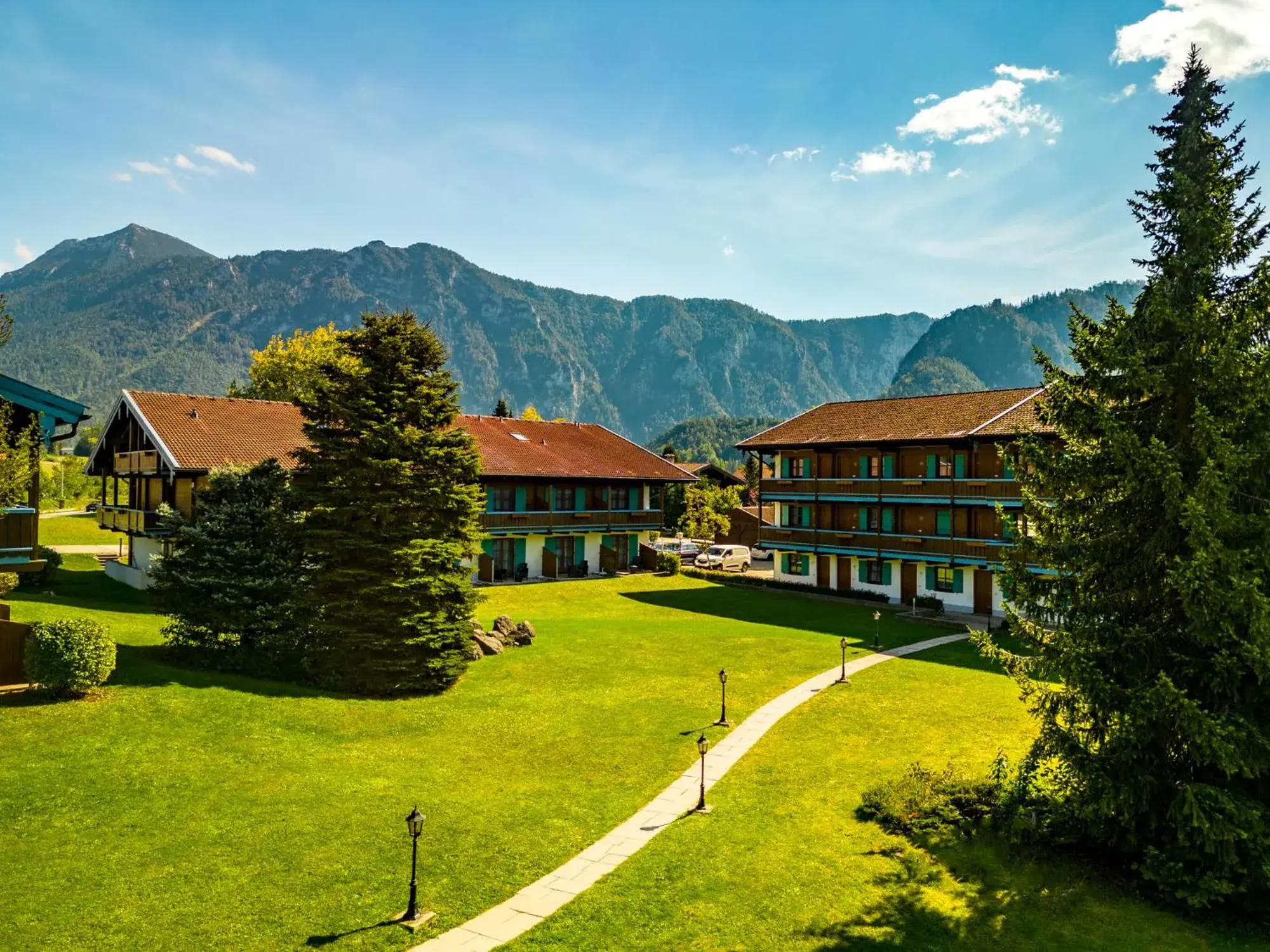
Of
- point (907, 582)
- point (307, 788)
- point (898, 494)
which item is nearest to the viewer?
point (307, 788)

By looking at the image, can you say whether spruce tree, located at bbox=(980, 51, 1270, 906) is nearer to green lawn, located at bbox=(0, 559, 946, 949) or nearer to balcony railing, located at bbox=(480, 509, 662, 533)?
green lawn, located at bbox=(0, 559, 946, 949)

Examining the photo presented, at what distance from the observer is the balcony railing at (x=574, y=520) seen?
4472cm

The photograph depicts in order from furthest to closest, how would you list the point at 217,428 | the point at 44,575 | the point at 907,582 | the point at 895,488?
the point at 907,582
the point at 895,488
the point at 217,428
the point at 44,575

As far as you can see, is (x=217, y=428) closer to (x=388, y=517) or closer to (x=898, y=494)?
(x=388, y=517)

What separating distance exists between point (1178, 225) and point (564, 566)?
3972cm

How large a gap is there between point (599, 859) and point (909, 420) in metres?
35.7

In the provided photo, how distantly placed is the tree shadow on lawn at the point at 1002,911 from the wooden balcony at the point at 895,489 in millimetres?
23852

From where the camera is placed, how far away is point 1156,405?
13.9m

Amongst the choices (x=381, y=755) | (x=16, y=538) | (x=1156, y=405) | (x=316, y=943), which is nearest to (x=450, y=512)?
(x=381, y=755)

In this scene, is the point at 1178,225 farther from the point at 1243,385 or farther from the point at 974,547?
the point at 974,547

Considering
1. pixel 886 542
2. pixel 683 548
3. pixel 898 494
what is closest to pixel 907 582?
pixel 886 542

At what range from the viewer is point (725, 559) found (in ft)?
192

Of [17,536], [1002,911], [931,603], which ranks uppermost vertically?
[17,536]

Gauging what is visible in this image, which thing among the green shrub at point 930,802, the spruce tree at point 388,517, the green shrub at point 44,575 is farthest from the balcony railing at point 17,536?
the green shrub at point 930,802
